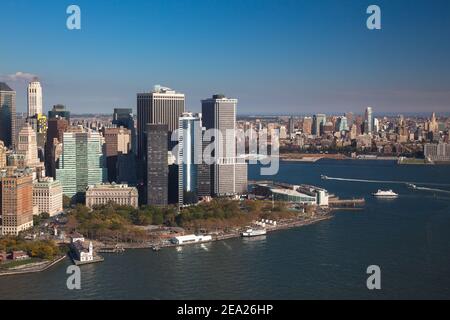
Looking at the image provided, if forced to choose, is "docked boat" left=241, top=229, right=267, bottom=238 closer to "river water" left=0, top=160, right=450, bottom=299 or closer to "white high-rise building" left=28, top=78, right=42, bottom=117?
"river water" left=0, top=160, right=450, bottom=299

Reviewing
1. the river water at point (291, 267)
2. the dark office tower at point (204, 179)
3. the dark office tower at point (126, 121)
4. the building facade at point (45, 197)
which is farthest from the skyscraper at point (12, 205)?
the dark office tower at point (126, 121)

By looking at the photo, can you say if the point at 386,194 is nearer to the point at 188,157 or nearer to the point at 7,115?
the point at 188,157

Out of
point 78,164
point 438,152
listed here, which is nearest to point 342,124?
point 438,152

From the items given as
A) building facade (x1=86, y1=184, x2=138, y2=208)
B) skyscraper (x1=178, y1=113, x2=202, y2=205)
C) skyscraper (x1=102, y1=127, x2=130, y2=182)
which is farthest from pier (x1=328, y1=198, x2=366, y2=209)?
skyscraper (x1=102, y1=127, x2=130, y2=182)

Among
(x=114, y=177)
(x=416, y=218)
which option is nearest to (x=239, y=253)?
(x=416, y=218)

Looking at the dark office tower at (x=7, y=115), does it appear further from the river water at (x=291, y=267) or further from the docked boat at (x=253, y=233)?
the river water at (x=291, y=267)

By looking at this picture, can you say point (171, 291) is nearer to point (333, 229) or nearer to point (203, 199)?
point (333, 229)
